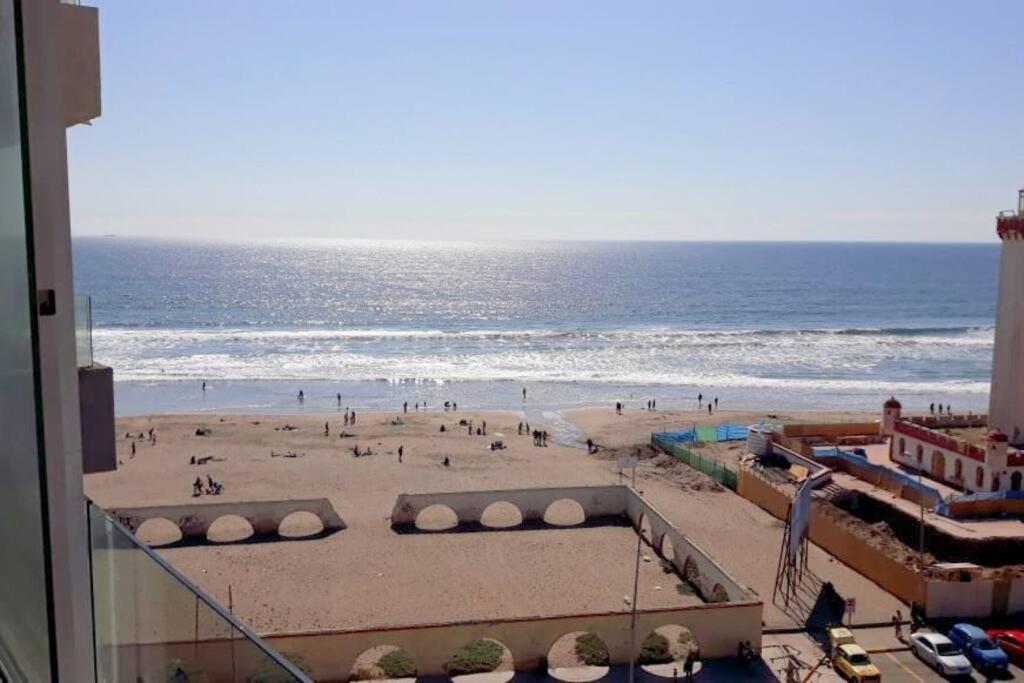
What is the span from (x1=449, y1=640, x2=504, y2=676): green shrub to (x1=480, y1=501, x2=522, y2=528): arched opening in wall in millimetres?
8844

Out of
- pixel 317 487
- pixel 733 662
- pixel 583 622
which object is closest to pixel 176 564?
pixel 317 487

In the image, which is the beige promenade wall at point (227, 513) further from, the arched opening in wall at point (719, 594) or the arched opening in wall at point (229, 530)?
the arched opening in wall at point (719, 594)

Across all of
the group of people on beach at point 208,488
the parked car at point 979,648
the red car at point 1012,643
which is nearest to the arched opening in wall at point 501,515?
the group of people on beach at point 208,488

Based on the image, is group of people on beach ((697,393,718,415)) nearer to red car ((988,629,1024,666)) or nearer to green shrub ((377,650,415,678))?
red car ((988,629,1024,666))

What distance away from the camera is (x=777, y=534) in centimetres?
2484

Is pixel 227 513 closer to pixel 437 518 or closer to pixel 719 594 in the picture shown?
pixel 437 518

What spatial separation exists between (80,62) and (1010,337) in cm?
2762

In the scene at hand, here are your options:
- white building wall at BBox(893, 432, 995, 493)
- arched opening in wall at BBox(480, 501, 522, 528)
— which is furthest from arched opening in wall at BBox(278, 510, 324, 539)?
white building wall at BBox(893, 432, 995, 493)

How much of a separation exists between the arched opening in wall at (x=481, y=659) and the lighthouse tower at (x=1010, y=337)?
17.1 metres

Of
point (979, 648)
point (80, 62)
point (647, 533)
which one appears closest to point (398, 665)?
point (647, 533)

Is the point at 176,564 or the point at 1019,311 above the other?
the point at 1019,311

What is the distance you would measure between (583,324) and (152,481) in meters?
58.3

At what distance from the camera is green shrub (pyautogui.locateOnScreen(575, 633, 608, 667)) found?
16375 mm

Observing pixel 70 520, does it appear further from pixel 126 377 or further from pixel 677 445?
pixel 126 377
